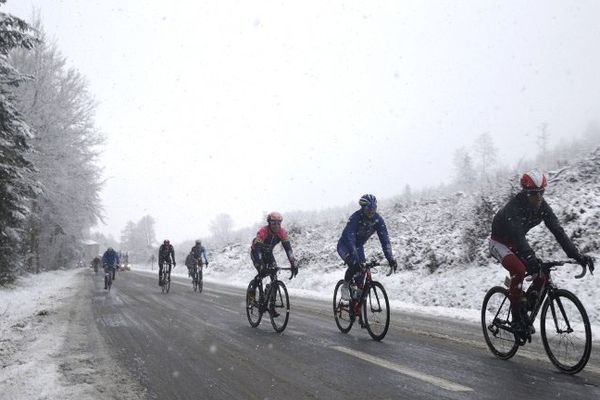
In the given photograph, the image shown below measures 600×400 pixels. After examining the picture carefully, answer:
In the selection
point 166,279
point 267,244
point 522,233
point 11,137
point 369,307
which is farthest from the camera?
point 166,279

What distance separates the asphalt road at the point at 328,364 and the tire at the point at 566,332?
0.16 m

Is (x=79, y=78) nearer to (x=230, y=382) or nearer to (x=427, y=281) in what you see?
(x=427, y=281)

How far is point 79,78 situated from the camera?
2828cm

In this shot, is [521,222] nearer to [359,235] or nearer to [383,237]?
[383,237]

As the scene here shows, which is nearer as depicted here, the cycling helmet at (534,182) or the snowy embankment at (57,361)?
the snowy embankment at (57,361)

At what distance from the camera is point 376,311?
7129 mm

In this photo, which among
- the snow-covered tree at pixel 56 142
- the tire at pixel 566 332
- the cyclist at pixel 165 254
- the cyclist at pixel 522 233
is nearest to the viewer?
the tire at pixel 566 332

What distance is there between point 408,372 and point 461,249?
11398 mm

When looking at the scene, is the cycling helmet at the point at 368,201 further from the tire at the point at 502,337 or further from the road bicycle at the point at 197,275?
the road bicycle at the point at 197,275

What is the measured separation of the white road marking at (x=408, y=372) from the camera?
4.25m

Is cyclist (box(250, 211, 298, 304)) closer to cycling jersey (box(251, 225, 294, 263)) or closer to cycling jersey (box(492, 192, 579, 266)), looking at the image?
cycling jersey (box(251, 225, 294, 263))

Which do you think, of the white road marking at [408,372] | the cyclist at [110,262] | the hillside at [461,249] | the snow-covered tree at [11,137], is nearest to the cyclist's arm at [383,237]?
the white road marking at [408,372]

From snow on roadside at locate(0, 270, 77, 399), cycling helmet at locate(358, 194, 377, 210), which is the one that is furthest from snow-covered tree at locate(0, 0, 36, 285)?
cycling helmet at locate(358, 194, 377, 210)

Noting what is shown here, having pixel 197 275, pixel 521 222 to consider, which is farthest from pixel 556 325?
pixel 197 275
